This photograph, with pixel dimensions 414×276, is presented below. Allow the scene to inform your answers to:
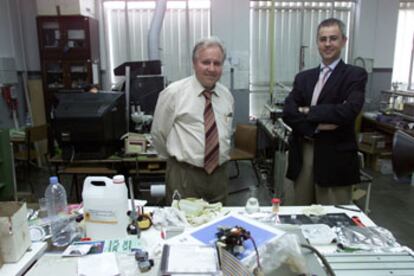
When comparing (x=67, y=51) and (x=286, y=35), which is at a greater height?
(x=286, y=35)

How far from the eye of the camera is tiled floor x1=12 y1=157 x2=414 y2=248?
9.84ft

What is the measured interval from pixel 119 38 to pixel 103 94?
243 cm

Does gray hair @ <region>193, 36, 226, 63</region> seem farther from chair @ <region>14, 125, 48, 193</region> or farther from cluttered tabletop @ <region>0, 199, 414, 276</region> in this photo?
chair @ <region>14, 125, 48, 193</region>

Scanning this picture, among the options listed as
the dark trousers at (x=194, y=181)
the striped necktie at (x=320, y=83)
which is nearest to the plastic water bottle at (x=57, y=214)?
the dark trousers at (x=194, y=181)

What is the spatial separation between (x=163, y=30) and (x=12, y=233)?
14.2 feet

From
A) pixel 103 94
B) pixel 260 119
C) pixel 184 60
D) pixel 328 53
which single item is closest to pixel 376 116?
pixel 260 119

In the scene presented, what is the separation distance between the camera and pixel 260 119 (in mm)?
5008

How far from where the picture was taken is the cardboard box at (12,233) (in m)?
1.08

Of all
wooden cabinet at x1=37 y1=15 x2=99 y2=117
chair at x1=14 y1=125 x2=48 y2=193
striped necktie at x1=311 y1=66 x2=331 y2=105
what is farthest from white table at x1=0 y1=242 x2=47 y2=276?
wooden cabinet at x1=37 y1=15 x2=99 y2=117

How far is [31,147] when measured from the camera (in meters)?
4.13

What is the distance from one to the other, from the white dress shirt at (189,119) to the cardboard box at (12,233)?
88 centimetres

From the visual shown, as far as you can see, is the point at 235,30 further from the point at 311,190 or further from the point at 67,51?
the point at 311,190

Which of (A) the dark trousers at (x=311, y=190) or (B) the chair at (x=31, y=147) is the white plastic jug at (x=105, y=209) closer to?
(A) the dark trousers at (x=311, y=190)

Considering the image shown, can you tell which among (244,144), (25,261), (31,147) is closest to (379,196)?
(244,144)
